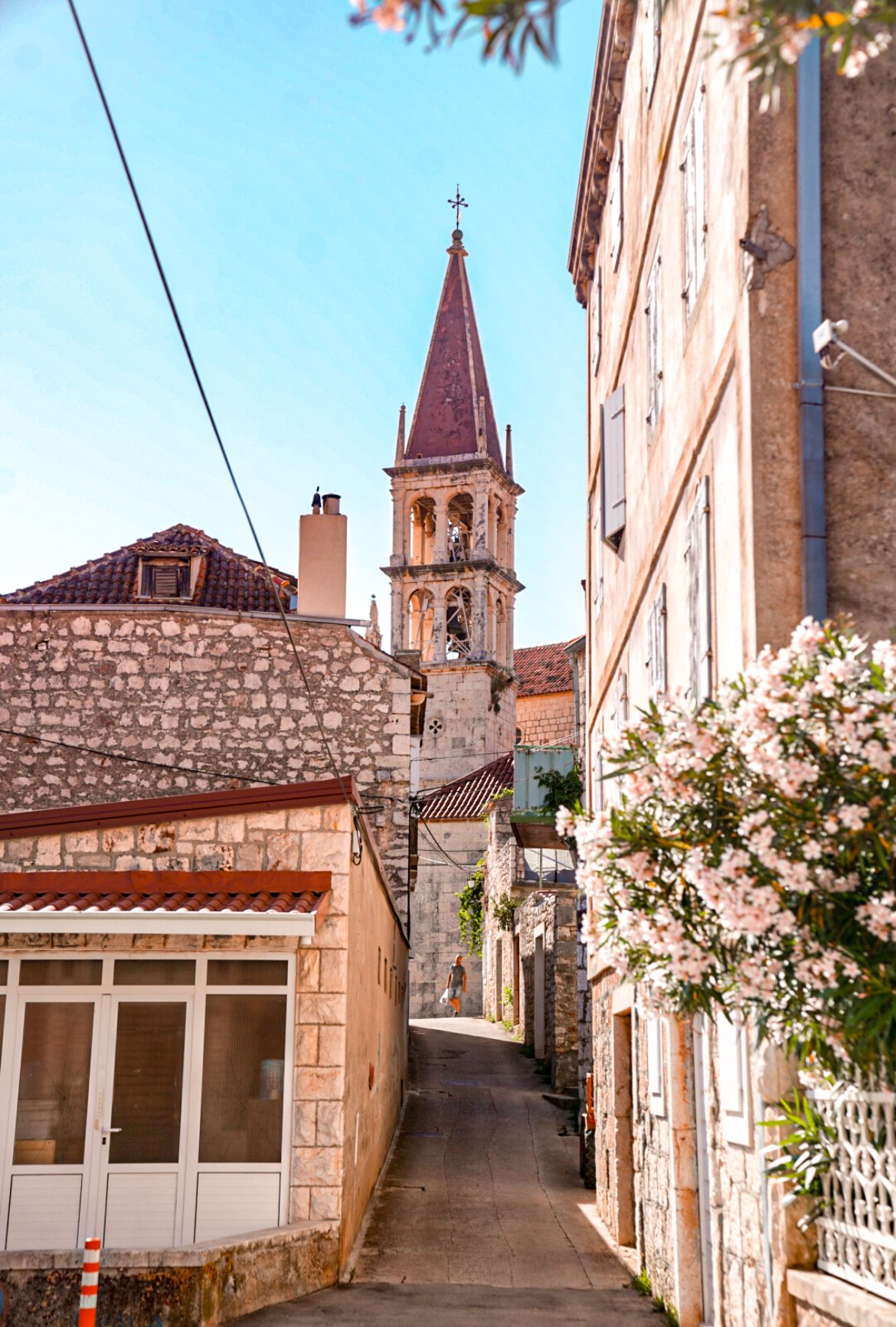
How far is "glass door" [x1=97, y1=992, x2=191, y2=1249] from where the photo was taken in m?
11.3

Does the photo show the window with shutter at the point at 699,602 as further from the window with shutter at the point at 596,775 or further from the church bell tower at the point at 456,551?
the church bell tower at the point at 456,551

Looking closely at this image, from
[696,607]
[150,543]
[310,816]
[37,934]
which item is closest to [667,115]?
[696,607]

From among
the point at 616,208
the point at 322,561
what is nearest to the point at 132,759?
the point at 322,561

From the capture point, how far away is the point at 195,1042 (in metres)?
11.6

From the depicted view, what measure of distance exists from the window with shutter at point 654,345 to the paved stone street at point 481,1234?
6799 mm

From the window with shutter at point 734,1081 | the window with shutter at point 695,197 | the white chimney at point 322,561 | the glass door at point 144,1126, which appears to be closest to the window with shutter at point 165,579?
the white chimney at point 322,561

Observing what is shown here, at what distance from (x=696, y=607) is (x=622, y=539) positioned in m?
4.70

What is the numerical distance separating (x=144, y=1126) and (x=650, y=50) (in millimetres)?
9724

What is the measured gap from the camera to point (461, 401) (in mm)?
58188

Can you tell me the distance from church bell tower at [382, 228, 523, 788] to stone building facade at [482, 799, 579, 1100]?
16.0 m

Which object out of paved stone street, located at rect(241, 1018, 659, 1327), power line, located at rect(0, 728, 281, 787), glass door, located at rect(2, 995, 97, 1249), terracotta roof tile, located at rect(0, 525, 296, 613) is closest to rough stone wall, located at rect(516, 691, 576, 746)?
paved stone street, located at rect(241, 1018, 659, 1327)

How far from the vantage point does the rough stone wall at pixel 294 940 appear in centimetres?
1136

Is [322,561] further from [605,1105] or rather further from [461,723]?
[461,723]

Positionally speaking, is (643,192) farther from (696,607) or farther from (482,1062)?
(482,1062)
